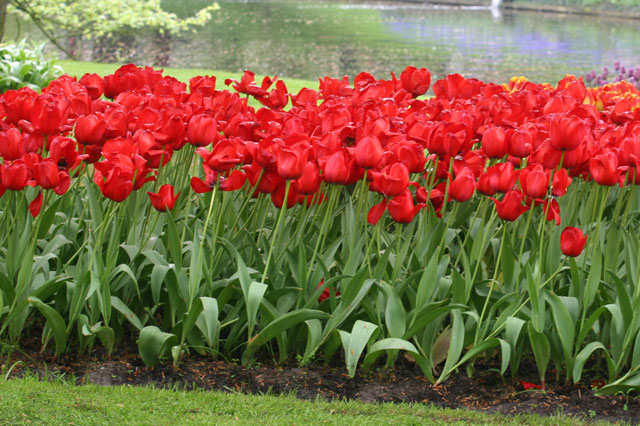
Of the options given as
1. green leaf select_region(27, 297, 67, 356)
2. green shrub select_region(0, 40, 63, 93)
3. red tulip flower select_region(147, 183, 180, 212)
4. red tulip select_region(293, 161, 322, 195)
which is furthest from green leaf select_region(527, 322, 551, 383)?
green shrub select_region(0, 40, 63, 93)

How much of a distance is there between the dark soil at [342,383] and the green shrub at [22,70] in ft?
21.7

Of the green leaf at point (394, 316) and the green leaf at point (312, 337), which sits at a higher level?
the green leaf at point (394, 316)

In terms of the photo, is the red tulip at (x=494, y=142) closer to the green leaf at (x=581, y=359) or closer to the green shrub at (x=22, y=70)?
the green leaf at (x=581, y=359)

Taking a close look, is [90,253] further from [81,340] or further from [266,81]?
[266,81]

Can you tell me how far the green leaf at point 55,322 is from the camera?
9.35 ft

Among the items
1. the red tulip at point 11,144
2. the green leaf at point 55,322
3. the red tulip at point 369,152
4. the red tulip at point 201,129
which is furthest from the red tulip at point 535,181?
the red tulip at point 11,144

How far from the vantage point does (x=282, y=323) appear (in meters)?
2.92

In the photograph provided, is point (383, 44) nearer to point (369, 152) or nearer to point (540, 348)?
point (369, 152)

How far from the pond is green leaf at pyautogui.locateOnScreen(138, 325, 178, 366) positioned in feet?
54.9

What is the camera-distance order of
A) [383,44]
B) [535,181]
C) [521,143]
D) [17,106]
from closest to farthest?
1. [535,181]
2. [521,143]
3. [17,106]
4. [383,44]

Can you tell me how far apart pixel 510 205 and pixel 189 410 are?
1308 mm

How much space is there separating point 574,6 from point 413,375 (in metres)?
54.8

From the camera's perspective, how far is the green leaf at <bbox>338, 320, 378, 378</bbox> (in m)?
2.85

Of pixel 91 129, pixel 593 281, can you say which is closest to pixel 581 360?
pixel 593 281
